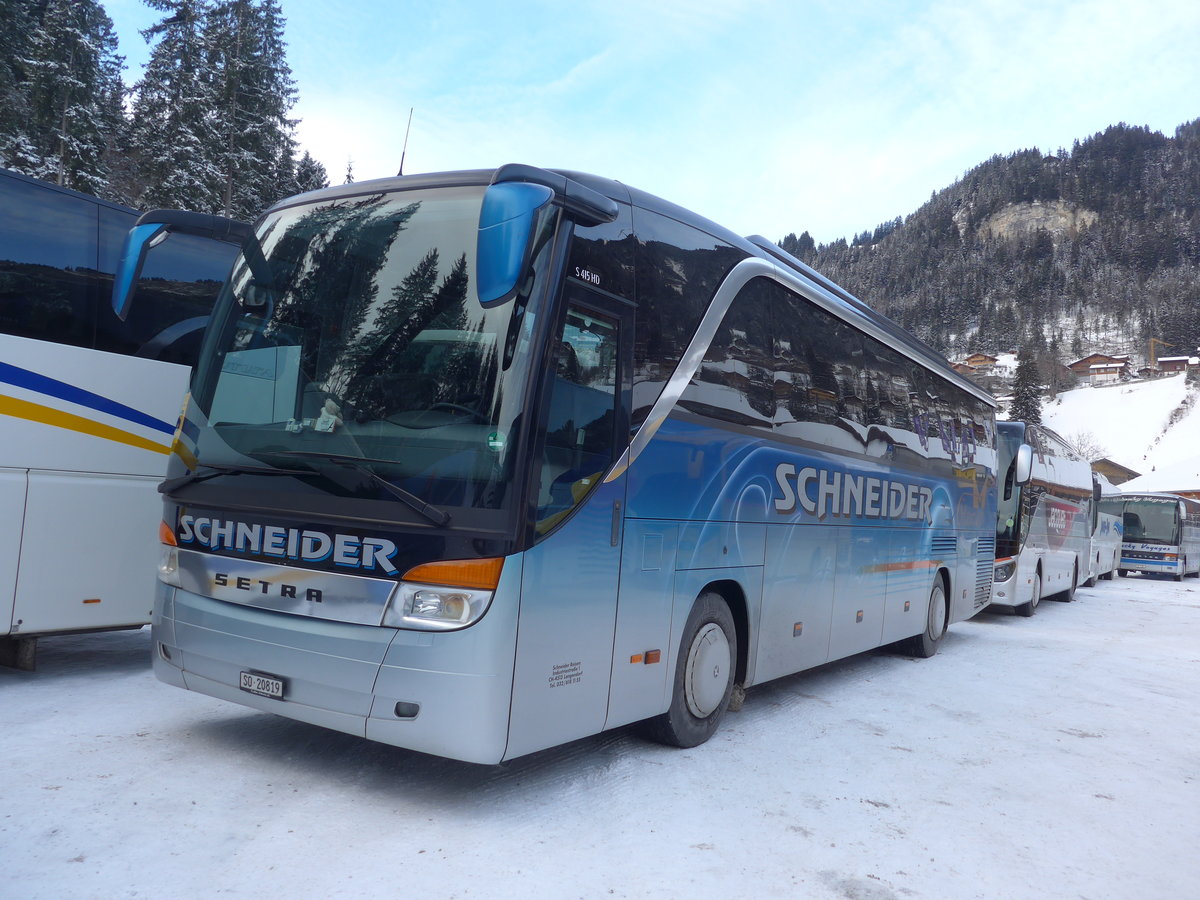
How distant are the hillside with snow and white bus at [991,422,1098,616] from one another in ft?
280

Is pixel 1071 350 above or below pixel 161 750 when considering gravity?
above

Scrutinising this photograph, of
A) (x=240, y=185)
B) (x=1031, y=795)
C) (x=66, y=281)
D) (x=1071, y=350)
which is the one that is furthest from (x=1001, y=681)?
(x=1071, y=350)

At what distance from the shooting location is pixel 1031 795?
5.68 metres

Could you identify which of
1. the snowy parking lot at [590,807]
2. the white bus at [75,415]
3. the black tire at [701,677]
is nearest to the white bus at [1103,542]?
the snowy parking lot at [590,807]

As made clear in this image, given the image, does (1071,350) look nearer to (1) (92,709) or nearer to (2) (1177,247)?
(2) (1177,247)

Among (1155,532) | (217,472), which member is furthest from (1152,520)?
(217,472)

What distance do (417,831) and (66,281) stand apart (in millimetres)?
4860

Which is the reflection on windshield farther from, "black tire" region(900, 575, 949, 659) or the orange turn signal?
"black tire" region(900, 575, 949, 659)

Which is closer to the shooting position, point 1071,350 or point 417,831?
point 417,831

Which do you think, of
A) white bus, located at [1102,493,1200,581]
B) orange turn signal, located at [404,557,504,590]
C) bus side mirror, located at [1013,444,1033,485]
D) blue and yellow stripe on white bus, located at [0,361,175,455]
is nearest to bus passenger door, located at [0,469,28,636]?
blue and yellow stripe on white bus, located at [0,361,175,455]

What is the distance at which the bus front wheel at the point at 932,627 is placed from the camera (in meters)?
11.1

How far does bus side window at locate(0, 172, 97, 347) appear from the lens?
6359 mm

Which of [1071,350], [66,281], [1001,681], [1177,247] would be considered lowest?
[1001,681]

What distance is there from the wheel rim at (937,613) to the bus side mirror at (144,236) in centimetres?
894
